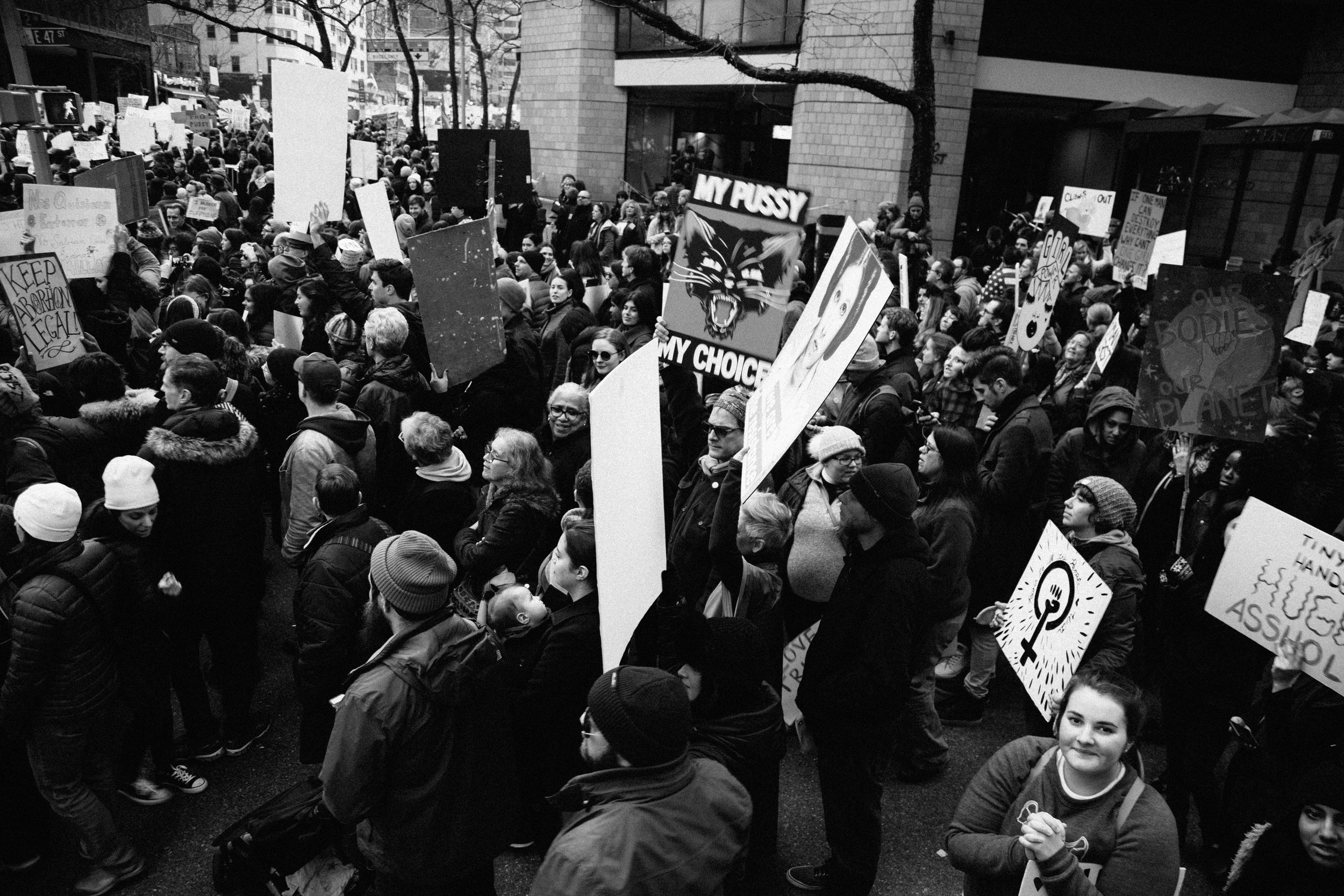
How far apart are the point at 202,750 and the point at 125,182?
22.9 feet

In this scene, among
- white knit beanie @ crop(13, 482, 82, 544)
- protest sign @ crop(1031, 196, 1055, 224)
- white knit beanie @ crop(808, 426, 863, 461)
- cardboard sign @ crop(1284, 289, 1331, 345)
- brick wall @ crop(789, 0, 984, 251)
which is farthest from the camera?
brick wall @ crop(789, 0, 984, 251)

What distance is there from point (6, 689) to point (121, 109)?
26666 mm

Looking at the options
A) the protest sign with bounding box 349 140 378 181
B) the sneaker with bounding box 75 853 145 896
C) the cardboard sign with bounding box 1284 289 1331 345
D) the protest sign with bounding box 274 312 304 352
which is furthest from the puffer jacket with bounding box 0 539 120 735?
the protest sign with bounding box 349 140 378 181

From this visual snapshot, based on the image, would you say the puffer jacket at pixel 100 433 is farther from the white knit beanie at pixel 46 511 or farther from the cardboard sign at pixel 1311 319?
the cardboard sign at pixel 1311 319

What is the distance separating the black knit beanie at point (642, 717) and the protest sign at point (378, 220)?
6.46 metres

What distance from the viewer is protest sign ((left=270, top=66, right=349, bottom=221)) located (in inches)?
319

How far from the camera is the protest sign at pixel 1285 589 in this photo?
3.35m

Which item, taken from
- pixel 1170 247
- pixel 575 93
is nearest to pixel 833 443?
pixel 1170 247

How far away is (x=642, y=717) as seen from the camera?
2.31m

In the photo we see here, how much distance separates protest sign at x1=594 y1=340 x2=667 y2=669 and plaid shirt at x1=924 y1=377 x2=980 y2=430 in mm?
3639

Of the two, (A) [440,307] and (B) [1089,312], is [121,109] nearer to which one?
(A) [440,307]

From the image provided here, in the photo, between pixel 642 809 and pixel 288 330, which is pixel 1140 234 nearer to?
pixel 288 330

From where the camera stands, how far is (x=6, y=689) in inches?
135

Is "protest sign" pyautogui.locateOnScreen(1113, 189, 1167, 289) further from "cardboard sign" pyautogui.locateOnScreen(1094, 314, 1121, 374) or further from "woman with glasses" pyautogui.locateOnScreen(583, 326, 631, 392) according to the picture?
"woman with glasses" pyautogui.locateOnScreen(583, 326, 631, 392)
